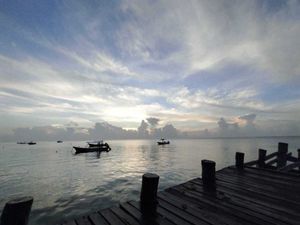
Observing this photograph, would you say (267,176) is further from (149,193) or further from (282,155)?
(149,193)

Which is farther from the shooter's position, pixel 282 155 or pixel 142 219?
pixel 282 155

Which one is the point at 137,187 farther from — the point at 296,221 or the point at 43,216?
the point at 296,221

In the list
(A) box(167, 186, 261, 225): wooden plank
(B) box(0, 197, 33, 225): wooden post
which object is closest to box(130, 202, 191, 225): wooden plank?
(A) box(167, 186, 261, 225): wooden plank

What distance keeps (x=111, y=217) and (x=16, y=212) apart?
7.51 ft

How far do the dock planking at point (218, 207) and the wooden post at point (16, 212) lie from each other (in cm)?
125

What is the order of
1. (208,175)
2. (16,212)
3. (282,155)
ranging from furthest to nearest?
(282,155), (208,175), (16,212)

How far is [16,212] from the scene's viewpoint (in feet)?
11.8

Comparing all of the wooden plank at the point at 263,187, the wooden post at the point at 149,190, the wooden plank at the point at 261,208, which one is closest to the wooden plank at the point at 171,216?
the wooden post at the point at 149,190

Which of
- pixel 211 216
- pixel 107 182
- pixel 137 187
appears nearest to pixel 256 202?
pixel 211 216

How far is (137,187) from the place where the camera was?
19.0 m

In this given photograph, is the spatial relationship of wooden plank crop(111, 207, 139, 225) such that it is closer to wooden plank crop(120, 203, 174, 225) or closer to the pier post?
wooden plank crop(120, 203, 174, 225)

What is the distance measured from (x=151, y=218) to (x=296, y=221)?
150 inches

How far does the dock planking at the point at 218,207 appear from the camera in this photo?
4676 millimetres

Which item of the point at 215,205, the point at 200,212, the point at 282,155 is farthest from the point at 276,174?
the point at 200,212
